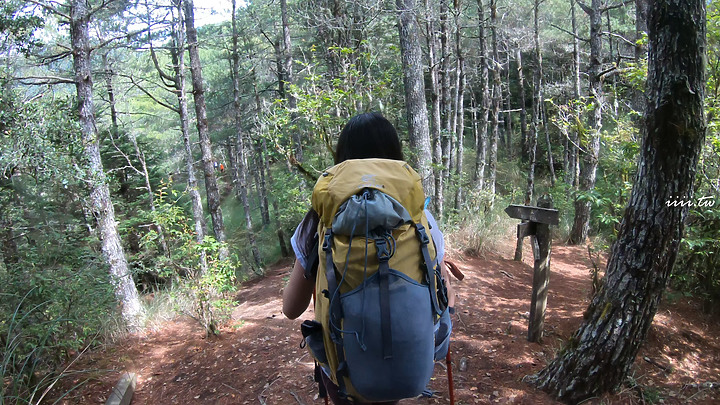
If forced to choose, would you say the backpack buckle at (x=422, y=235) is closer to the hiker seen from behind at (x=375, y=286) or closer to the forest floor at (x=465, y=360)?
the hiker seen from behind at (x=375, y=286)

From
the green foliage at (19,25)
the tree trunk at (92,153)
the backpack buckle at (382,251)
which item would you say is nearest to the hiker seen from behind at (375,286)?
the backpack buckle at (382,251)

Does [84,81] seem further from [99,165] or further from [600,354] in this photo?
[600,354]

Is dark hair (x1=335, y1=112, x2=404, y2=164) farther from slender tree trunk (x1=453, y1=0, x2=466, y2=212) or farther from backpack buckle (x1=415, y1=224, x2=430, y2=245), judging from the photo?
slender tree trunk (x1=453, y1=0, x2=466, y2=212)

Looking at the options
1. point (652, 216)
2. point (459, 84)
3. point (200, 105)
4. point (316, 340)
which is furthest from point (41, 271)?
point (459, 84)

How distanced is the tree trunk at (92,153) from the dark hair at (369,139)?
7.30 meters

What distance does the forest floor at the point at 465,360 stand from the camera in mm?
3318

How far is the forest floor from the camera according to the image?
332 centimetres

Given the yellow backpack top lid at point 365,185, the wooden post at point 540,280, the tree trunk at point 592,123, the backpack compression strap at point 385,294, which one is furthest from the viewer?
the tree trunk at point 592,123

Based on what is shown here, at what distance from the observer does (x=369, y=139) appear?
1629mm

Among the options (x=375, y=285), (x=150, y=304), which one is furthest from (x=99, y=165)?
(x=375, y=285)

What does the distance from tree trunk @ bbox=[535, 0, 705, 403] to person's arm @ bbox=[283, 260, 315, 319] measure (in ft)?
7.86

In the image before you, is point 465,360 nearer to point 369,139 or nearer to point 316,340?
point 316,340

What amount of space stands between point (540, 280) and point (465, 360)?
3.65ft

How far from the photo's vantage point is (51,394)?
11.0 feet
